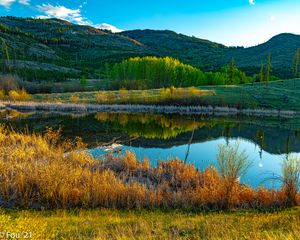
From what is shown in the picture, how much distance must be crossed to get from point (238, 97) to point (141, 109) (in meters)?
22.9

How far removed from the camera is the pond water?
2064cm

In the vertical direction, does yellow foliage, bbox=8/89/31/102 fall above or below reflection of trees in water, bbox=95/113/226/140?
above

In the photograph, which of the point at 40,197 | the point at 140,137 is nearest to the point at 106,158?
the point at 40,197

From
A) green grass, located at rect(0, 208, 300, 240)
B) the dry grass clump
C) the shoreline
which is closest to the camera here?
green grass, located at rect(0, 208, 300, 240)

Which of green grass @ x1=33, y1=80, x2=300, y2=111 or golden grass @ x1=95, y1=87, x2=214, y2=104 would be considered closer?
golden grass @ x1=95, y1=87, x2=214, y2=104

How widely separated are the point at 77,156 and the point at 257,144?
20.6 meters

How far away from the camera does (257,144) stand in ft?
95.0

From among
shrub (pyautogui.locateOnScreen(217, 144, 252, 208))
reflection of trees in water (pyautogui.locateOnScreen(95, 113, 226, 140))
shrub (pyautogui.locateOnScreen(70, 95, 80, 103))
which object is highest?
shrub (pyautogui.locateOnScreen(217, 144, 252, 208))

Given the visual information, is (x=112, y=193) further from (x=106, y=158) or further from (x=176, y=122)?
(x=176, y=122)

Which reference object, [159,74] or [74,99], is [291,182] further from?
[159,74]

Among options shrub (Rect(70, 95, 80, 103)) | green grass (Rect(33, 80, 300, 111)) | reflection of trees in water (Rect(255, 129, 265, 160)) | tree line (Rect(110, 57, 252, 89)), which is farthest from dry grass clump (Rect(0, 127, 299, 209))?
tree line (Rect(110, 57, 252, 89))

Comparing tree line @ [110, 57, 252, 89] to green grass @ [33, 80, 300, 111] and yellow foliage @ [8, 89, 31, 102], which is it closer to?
green grass @ [33, 80, 300, 111]

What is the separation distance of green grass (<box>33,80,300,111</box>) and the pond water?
15.6 metres

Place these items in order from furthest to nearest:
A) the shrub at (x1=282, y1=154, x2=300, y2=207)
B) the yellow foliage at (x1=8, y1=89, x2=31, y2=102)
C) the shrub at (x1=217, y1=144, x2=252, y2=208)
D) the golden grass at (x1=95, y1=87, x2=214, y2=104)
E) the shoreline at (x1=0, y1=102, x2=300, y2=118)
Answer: the golden grass at (x1=95, y1=87, x2=214, y2=104), the yellow foliage at (x1=8, y1=89, x2=31, y2=102), the shoreline at (x1=0, y1=102, x2=300, y2=118), the shrub at (x1=282, y1=154, x2=300, y2=207), the shrub at (x1=217, y1=144, x2=252, y2=208)
